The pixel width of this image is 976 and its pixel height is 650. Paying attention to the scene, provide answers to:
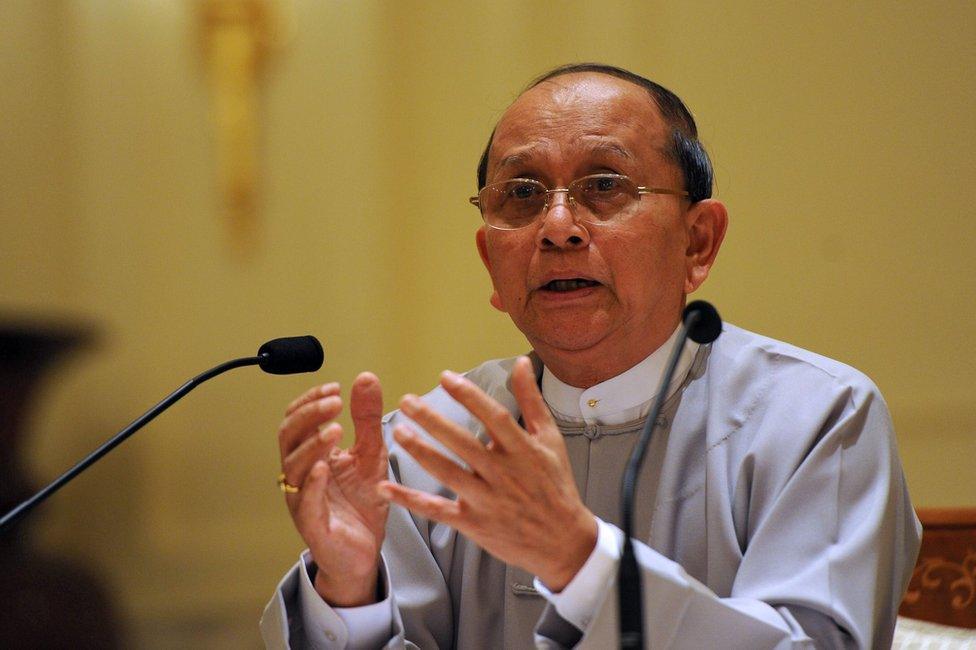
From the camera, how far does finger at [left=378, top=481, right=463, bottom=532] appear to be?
1.54 m

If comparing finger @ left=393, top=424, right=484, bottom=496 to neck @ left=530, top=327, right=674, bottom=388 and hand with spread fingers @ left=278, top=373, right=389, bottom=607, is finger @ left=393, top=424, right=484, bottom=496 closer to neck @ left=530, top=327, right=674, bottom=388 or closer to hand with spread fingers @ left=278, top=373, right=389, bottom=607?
hand with spread fingers @ left=278, top=373, right=389, bottom=607

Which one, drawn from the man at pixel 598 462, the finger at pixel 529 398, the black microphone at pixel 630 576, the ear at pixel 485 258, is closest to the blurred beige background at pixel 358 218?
the ear at pixel 485 258

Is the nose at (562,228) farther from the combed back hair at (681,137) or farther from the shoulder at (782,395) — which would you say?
the shoulder at (782,395)

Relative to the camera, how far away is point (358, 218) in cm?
436

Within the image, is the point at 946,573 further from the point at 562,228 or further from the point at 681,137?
the point at 562,228

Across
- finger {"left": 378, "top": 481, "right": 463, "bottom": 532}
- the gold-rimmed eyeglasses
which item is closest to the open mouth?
the gold-rimmed eyeglasses

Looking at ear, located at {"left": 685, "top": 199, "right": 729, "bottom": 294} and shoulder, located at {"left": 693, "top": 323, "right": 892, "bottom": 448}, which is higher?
ear, located at {"left": 685, "top": 199, "right": 729, "bottom": 294}

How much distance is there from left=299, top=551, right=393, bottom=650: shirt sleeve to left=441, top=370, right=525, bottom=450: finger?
52cm

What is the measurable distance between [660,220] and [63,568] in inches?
126

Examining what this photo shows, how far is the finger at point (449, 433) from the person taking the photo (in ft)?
4.98

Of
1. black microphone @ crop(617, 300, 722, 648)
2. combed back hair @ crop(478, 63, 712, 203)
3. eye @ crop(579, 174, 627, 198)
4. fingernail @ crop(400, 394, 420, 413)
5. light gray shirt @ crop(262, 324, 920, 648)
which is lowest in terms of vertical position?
light gray shirt @ crop(262, 324, 920, 648)

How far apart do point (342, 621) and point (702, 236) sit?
112 centimetres

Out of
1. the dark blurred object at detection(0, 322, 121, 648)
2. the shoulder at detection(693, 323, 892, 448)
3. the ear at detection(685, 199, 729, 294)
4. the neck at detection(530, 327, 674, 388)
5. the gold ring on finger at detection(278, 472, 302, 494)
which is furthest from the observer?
the dark blurred object at detection(0, 322, 121, 648)

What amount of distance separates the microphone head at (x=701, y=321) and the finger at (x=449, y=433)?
1.08ft
